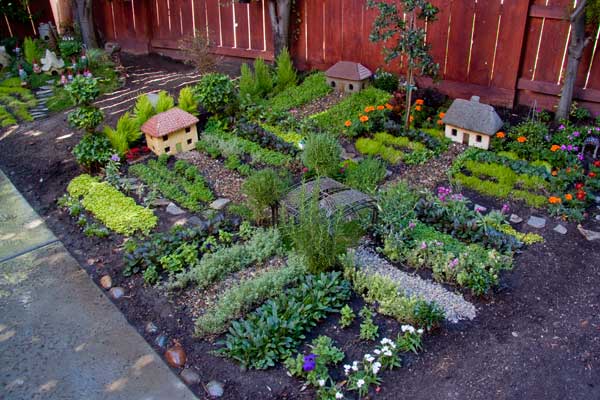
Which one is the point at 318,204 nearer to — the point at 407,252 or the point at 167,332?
the point at 407,252

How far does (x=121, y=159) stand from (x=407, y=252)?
3805mm

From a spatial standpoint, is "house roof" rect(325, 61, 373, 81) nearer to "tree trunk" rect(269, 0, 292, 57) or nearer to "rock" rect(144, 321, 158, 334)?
"tree trunk" rect(269, 0, 292, 57)

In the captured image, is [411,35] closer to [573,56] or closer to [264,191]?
[573,56]

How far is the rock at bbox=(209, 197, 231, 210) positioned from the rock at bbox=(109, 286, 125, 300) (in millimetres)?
1405

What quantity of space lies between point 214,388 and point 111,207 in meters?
2.85

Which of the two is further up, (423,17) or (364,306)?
(423,17)

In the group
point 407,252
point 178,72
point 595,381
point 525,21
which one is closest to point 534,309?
point 595,381

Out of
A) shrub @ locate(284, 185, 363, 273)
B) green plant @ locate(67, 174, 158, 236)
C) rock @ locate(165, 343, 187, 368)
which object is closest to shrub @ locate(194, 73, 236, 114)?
green plant @ locate(67, 174, 158, 236)

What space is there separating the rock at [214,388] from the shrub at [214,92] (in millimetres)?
4441

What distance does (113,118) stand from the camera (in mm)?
8078

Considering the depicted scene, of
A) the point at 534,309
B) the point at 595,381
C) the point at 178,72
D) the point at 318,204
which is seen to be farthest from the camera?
the point at 178,72

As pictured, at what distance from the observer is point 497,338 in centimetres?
416

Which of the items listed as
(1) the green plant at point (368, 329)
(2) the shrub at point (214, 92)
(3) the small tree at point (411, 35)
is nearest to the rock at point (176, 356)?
(1) the green plant at point (368, 329)

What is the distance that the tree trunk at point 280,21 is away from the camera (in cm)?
916
